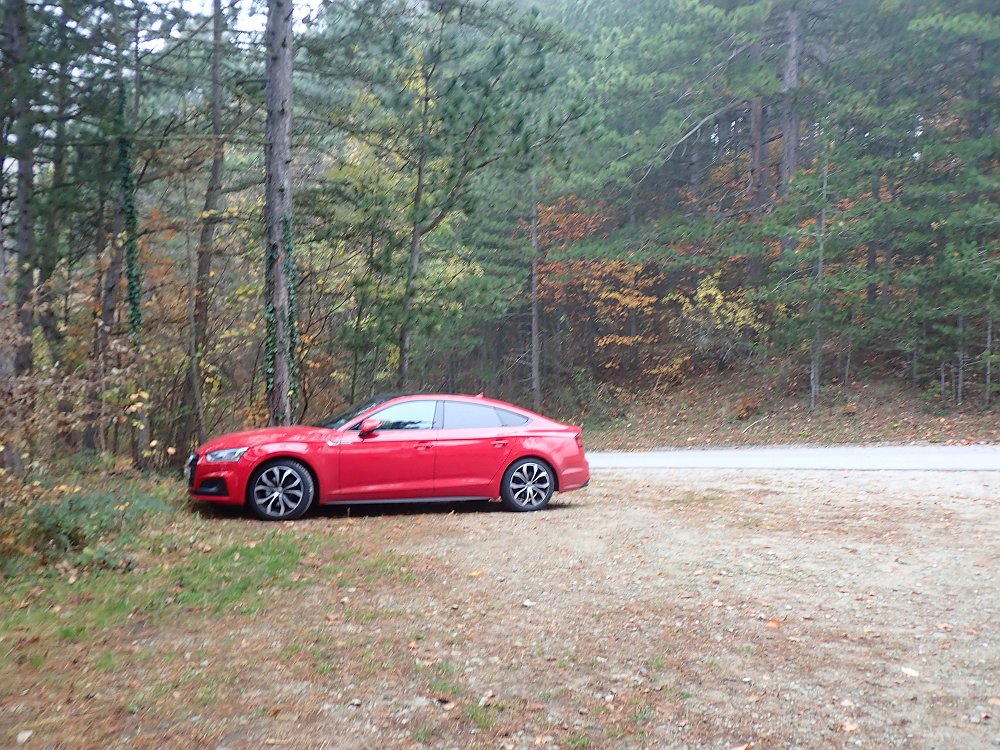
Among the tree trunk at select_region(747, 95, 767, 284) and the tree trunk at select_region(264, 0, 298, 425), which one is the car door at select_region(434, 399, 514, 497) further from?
the tree trunk at select_region(747, 95, 767, 284)

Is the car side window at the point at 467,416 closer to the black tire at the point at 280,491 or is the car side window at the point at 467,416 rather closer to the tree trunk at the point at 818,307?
the black tire at the point at 280,491

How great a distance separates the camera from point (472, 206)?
1755 centimetres

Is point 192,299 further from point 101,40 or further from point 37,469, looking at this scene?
point 37,469

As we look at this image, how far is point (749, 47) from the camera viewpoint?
27.0 metres

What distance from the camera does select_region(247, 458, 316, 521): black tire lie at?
9.81 meters

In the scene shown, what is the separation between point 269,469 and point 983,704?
743 centimetres

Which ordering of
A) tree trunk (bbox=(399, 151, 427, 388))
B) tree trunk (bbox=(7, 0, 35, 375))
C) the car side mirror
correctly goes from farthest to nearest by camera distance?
tree trunk (bbox=(399, 151, 427, 388))
tree trunk (bbox=(7, 0, 35, 375))
the car side mirror

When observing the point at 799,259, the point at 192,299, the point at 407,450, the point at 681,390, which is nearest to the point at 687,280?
the point at 681,390

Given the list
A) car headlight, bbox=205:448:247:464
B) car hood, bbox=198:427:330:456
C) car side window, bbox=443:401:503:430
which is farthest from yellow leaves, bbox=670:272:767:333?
car headlight, bbox=205:448:247:464

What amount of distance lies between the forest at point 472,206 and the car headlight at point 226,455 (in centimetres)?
130

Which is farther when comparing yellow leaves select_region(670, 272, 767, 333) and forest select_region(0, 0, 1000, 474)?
yellow leaves select_region(670, 272, 767, 333)

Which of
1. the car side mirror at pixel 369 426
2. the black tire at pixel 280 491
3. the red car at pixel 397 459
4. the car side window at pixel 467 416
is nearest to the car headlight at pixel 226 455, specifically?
the red car at pixel 397 459

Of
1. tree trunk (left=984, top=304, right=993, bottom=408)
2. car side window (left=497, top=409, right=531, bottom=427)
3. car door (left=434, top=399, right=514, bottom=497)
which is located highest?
tree trunk (left=984, top=304, right=993, bottom=408)

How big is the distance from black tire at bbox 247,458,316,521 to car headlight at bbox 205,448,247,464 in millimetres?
276
